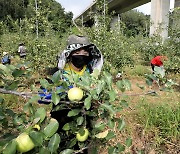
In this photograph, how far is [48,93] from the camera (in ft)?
2.50

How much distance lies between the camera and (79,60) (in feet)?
5.89

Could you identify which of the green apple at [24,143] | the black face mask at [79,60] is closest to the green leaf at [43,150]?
the green apple at [24,143]

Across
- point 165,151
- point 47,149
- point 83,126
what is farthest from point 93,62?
point 165,151

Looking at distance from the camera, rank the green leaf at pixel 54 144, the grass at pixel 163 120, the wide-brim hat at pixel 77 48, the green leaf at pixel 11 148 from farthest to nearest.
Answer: the grass at pixel 163 120, the wide-brim hat at pixel 77 48, the green leaf at pixel 54 144, the green leaf at pixel 11 148

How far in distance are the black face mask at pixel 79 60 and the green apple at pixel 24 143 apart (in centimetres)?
119

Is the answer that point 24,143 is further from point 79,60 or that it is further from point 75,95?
point 79,60

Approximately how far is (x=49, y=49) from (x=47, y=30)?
1.74 feet

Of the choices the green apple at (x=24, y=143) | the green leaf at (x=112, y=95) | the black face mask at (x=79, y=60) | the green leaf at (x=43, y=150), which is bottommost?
the green leaf at (x=43, y=150)

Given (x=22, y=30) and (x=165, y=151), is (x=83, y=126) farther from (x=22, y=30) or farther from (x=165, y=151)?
(x=22, y=30)

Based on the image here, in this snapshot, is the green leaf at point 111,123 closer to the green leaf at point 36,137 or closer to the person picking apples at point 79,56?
the green leaf at point 36,137

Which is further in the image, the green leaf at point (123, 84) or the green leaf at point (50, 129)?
the green leaf at point (123, 84)

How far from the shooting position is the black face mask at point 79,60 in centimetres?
177

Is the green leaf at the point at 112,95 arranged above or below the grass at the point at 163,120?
above

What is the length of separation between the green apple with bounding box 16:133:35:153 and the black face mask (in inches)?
46.7
